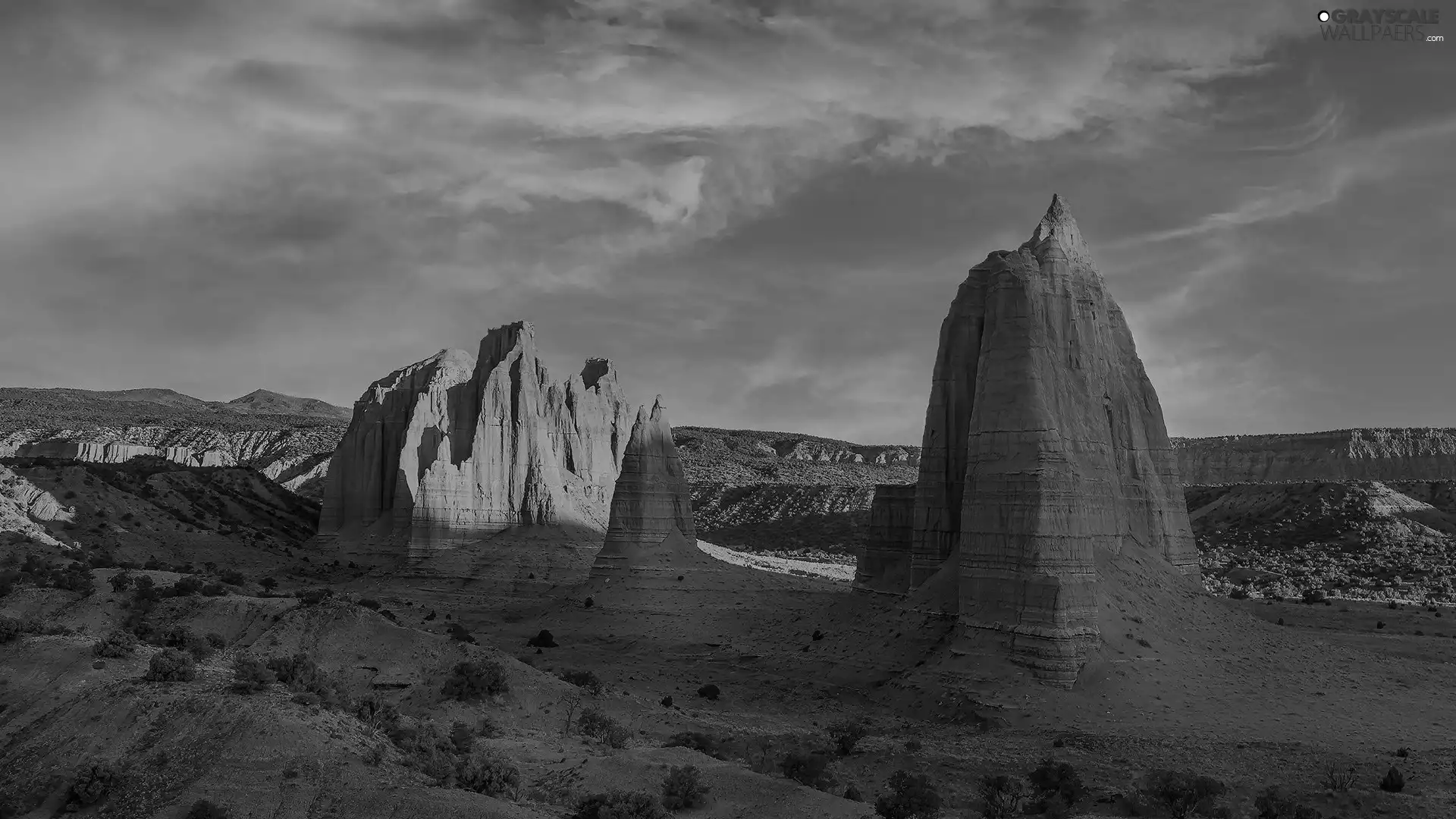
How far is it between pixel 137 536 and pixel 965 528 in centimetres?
4973

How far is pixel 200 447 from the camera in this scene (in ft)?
417

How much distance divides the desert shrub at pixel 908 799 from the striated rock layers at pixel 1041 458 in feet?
23.6

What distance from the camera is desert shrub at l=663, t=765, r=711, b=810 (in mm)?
15094

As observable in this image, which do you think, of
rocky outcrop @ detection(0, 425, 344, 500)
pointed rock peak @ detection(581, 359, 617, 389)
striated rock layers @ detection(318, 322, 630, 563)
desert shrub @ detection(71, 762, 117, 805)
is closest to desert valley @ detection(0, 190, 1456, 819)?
desert shrub @ detection(71, 762, 117, 805)

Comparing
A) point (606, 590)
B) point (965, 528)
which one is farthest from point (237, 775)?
point (606, 590)

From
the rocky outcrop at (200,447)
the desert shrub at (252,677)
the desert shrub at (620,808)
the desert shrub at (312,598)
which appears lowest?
the desert shrub at (620,808)

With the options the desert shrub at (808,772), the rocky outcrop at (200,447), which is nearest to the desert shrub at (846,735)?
the desert shrub at (808,772)

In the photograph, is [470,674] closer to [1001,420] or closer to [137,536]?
[1001,420]

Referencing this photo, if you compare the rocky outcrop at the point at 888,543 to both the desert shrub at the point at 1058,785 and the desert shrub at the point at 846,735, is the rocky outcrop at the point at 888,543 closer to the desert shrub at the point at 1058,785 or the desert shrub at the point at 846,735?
the desert shrub at the point at 846,735

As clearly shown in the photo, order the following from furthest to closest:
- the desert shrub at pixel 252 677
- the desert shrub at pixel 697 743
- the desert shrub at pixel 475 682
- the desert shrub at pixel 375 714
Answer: the desert shrub at pixel 475 682 → the desert shrub at pixel 697 743 → the desert shrub at pixel 375 714 → the desert shrub at pixel 252 677

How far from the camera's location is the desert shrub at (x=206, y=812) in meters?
13.2

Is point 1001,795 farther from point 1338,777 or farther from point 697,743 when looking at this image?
point 697,743

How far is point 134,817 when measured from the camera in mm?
13508

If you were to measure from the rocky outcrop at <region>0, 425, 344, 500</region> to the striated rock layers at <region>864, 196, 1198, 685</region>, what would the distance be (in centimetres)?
7808
